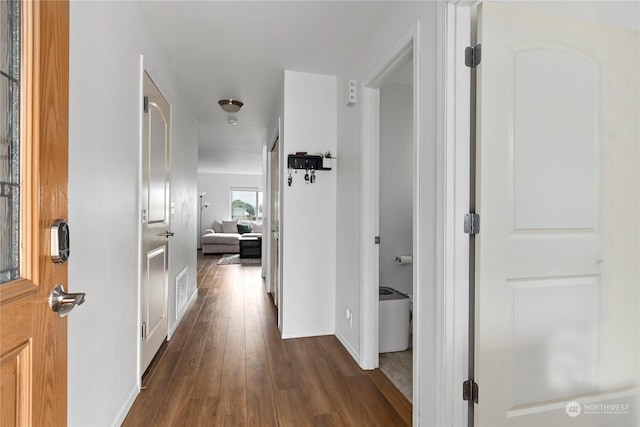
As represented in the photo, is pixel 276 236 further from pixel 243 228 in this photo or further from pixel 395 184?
pixel 243 228

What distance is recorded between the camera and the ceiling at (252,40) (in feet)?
6.27

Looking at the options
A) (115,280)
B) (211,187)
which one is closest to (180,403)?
(115,280)

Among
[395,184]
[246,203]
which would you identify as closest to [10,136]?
[395,184]

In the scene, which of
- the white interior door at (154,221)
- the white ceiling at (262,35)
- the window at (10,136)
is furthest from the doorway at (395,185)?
the window at (10,136)

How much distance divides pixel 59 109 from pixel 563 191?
182cm

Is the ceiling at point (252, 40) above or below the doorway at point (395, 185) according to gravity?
above

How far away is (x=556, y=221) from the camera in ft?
4.58

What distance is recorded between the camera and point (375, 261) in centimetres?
222

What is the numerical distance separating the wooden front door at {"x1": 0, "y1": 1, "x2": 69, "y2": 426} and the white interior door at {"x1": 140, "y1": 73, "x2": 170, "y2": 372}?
1.45m

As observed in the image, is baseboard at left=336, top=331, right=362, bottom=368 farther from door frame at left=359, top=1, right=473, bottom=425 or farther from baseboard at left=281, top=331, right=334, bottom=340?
door frame at left=359, top=1, right=473, bottom=425

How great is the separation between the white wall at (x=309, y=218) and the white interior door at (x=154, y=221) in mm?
963

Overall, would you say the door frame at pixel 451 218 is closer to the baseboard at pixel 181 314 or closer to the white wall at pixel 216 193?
the baseboard at pixel 181 314

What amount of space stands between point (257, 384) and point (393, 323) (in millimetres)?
1123

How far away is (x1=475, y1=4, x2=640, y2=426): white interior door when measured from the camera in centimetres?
131
